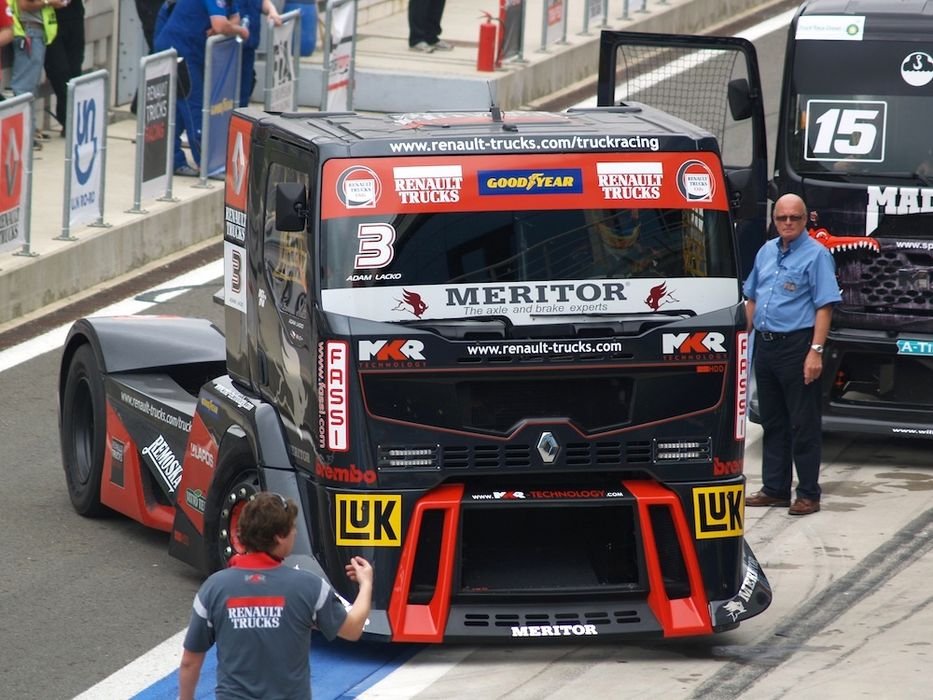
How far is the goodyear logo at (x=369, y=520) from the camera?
8703mm

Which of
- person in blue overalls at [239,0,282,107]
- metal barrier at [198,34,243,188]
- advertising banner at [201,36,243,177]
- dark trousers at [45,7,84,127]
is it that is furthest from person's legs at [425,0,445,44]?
dark trousers at [45,7,84,127]

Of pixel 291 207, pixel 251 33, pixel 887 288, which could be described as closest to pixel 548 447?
pixel 291 207

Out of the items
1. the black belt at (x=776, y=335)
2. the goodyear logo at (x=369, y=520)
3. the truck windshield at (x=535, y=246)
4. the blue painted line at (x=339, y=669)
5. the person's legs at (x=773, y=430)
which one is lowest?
the blue painted line at (x=339, y=669)

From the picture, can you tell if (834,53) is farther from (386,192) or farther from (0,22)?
(0,22)

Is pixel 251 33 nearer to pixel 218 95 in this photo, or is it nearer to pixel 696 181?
pixel 218 95

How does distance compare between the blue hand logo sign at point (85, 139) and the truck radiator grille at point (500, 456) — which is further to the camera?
the blue hand logo sign at point (85, 139)

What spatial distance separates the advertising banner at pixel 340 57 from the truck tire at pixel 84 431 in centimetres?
877

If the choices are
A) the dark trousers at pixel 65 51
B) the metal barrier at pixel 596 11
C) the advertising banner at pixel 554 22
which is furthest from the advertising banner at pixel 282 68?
the metal barrier at pixel 596 11

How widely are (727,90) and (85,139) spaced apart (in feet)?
17.4

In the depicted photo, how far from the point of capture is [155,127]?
54.9ft

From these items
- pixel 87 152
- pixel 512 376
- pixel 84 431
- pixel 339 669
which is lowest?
pixel 339 669

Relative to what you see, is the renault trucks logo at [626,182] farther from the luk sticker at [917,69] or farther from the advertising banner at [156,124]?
the advertising banner at [156,124]

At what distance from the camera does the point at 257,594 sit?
21.7 ft

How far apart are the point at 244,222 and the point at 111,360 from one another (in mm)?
1669
